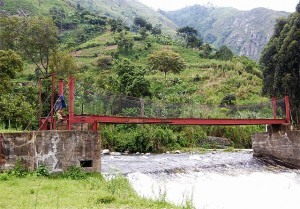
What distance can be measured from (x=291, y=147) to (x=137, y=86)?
67.4 ft

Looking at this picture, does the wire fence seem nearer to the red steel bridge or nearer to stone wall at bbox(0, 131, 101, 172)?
the red steel bridge

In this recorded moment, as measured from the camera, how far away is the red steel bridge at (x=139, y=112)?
51.0 feet

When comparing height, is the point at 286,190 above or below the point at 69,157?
below

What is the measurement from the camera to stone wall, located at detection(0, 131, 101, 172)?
45.3 feet

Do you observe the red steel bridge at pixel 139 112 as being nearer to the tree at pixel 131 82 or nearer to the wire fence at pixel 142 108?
the wire fence at pixel 142 108

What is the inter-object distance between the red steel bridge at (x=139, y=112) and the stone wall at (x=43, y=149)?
90cm

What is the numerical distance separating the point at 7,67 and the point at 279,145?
21.4 metres

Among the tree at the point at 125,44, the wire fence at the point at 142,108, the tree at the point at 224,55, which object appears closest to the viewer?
the wire fence at the point at 142,108

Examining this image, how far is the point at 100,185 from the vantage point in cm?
1219

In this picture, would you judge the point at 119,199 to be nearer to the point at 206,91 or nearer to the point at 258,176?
the point at 258,176

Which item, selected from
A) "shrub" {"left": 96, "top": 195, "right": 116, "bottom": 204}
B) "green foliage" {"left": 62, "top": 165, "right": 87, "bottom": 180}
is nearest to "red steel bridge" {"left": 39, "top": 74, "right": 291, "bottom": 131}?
"green foliage" {"left": 62, "top": 165, "right": 87, "bottom": 180}

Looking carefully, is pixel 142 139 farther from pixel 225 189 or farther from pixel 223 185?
pixel 225 189

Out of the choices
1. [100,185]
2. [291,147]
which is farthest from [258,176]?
[100,185]

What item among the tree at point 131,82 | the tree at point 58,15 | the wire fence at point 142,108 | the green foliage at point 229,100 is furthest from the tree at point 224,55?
the tree at point 58,15
